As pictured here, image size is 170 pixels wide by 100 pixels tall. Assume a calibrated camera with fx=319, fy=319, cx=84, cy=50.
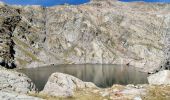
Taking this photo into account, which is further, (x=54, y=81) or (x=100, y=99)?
(x=54, y=81)

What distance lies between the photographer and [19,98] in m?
28.8

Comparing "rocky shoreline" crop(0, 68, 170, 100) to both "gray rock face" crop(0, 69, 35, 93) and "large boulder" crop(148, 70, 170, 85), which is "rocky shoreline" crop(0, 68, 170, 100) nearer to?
"gray rock face" crop(0, 69, 35, 93)

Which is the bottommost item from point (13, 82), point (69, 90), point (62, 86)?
point (69, 90)

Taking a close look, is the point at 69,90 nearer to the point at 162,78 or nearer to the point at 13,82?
the point at 13,82

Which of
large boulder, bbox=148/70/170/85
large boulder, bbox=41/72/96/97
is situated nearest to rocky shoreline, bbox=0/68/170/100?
large boulder, bbox=41/72/96/97

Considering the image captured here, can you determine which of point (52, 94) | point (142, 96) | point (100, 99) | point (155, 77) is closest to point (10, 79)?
point (52, 94)

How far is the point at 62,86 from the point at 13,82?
603 cm

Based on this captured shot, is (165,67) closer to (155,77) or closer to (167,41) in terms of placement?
(167,41)

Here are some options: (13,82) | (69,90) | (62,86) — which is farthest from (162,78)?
(13,82)

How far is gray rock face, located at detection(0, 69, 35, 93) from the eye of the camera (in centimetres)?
3681

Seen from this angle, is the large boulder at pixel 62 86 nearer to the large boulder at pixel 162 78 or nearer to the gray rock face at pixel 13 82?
the gray rock face at pixel 13 82

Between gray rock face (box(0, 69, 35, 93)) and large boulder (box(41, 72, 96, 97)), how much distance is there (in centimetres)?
246

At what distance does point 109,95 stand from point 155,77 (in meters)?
18.3

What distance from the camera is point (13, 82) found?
37.9 metres
